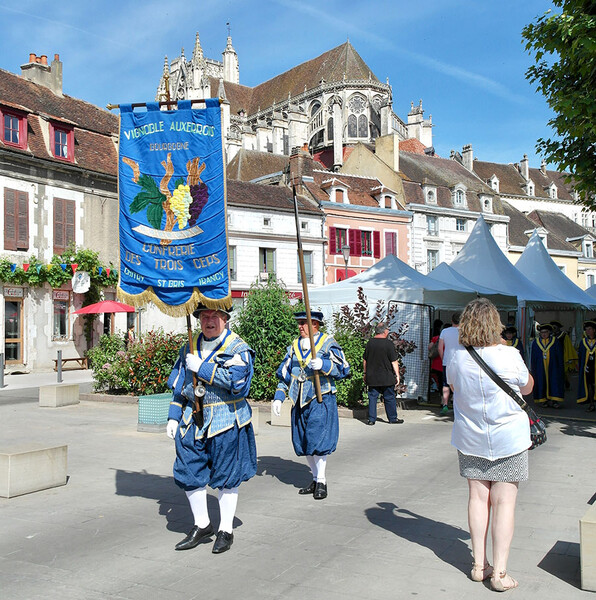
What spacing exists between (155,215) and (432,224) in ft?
143

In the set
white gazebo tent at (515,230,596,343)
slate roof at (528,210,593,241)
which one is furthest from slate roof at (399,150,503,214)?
white gazebo tent at (515,230,596,343)

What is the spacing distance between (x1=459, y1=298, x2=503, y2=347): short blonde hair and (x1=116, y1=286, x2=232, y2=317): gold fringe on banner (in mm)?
1945

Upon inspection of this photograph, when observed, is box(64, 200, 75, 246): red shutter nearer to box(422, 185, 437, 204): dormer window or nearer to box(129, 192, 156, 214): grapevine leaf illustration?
box(129, 192, 156, 214): grapevine leaf illustration

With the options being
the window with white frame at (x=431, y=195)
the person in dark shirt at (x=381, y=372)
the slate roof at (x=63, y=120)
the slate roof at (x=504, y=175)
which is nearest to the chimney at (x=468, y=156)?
the slate roof at (x=504, y=175)

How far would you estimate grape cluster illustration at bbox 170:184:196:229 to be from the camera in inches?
241

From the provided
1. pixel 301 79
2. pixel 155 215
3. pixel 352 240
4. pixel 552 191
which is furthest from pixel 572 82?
pixel 301 79

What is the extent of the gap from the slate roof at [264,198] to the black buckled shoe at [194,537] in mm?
31913

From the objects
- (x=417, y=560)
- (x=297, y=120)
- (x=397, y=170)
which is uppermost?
(x=297, y=120)

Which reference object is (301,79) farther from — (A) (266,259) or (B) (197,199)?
(B) (197,199)

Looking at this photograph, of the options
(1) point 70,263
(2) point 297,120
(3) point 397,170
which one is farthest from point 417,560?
(2) point 297,120

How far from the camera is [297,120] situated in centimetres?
7238

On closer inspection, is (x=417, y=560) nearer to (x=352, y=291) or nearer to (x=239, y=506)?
(x=239, y=506)

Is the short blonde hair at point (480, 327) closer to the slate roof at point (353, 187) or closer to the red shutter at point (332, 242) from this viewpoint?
the red shutter at point (332, 242)

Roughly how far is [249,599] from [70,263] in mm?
23796
